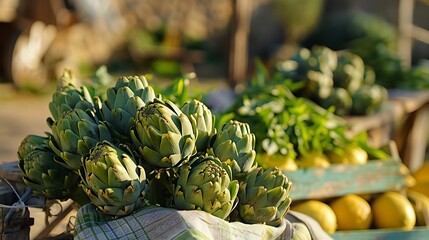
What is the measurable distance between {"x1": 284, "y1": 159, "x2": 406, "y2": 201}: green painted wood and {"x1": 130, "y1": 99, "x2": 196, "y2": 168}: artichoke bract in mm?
978

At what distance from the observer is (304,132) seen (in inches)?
125

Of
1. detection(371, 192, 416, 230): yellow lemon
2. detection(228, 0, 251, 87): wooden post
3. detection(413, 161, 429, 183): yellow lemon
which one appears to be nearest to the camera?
detection(371, 192, 416, 230): yellow lemon

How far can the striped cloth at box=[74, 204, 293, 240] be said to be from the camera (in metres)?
1.79

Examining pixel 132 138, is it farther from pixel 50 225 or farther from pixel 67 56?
pixel 67 56

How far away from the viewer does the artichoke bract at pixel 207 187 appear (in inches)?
70.8

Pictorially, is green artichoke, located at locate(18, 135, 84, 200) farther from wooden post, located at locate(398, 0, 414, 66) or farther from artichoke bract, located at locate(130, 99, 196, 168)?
wooden post, located at locate(398, 0, 414, 66)

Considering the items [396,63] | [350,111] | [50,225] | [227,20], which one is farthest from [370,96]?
[227,20]

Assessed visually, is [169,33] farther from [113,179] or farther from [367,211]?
[113,179]

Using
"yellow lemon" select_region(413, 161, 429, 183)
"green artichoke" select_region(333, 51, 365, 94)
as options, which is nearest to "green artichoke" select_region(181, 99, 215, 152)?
"yellow lemon" select_region(413, 161, 429, 183)

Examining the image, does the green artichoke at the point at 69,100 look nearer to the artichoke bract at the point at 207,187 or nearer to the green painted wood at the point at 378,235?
the artichoke bract at the point at 207,187

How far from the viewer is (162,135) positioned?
1843 millimetres

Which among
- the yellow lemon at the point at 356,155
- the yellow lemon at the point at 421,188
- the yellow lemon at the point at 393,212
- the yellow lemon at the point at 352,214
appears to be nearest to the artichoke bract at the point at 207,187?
the yellow lemon at the point at 352,214

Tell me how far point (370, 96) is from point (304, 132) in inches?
54.3

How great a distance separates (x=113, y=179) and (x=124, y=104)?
294 mm
